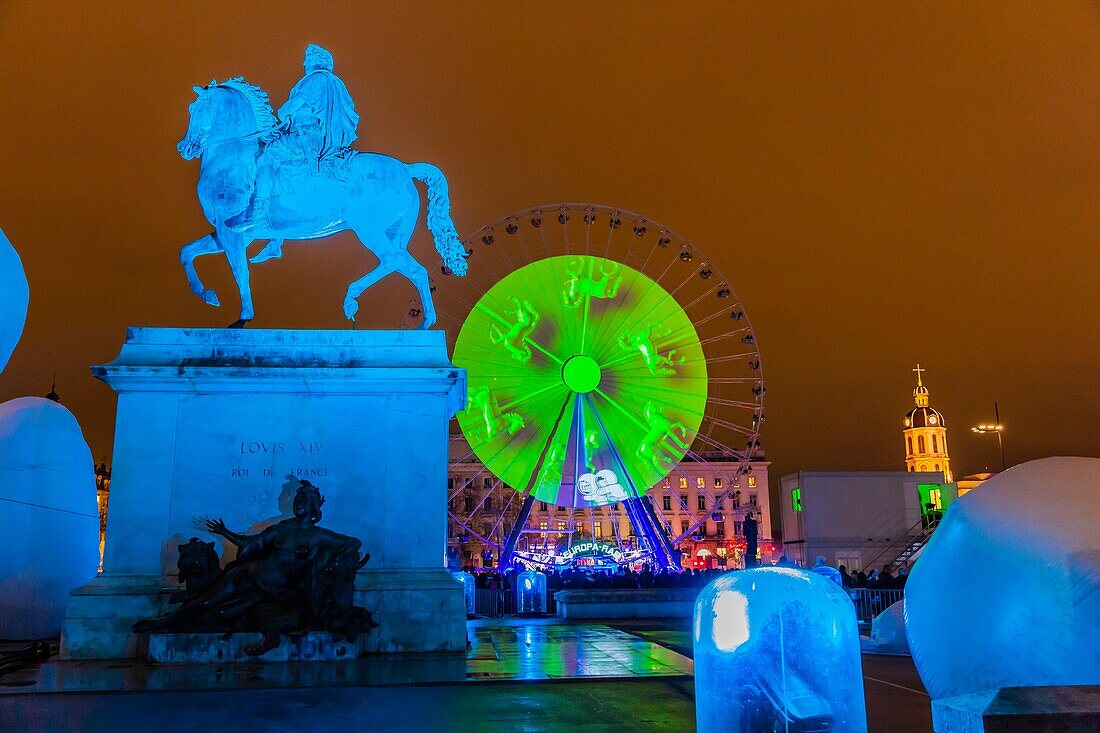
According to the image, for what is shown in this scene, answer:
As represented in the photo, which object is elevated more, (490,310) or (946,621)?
(490,310)

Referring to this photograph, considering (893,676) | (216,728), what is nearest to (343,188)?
(216,728)

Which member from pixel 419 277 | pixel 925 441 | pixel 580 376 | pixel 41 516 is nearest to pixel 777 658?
pixel 419 277

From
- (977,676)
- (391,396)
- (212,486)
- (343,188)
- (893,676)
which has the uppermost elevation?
(343,188)

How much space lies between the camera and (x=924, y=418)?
106m

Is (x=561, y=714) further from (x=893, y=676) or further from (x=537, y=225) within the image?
(x=537, y=225)

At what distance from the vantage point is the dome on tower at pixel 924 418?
348 feet

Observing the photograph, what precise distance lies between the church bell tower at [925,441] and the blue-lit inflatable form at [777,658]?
107955 mm

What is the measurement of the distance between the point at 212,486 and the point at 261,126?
17.2 ft

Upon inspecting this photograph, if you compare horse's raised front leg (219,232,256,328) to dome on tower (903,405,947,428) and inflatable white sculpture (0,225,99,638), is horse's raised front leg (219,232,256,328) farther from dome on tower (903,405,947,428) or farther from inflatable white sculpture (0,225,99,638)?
dome on tower (903,405,947,428)

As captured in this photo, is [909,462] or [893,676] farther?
[909,462]

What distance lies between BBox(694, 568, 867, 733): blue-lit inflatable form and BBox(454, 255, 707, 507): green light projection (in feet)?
72.7

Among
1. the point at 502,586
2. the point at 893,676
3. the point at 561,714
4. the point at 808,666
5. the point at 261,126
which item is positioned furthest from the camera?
the point at 502,586

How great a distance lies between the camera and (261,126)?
12727mm

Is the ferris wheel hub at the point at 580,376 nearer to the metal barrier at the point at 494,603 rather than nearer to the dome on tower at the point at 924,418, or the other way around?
the metal barrier at the point at 494,603
